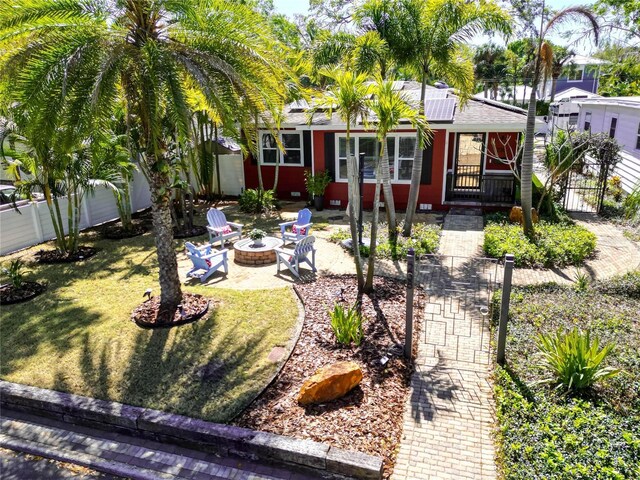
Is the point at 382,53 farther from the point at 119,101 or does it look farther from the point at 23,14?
the point at 23,14

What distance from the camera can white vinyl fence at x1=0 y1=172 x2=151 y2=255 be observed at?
38.2 feet

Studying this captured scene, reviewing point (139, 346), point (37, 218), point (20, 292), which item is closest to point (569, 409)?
point (139, 346)

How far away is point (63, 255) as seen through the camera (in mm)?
11219

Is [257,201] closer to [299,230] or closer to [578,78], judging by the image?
[299,230]

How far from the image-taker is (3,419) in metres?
5.71

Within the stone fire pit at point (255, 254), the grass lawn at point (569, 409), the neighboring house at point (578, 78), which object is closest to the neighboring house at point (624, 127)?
the grass lawn at point (569, 409)

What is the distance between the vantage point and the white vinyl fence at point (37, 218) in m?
11.6

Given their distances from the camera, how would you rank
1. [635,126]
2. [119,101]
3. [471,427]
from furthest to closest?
[635,126], [119,101], [471,427]

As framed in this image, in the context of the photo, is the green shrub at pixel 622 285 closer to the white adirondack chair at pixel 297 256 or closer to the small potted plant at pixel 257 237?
the white adirondack chair at pixel 297 256

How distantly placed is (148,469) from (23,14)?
6027 millimetres

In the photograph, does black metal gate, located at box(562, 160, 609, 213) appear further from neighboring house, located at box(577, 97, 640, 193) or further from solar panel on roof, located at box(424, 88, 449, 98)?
solar panel on roof, located at box(424, 88, 449, 98)

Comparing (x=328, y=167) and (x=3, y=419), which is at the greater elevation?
(x=328, y=167)

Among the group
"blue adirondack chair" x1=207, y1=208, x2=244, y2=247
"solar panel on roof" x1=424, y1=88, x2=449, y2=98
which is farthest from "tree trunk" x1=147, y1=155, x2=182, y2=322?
"solar panel on roof" x1=424, y1=88, x2=449, y2=98

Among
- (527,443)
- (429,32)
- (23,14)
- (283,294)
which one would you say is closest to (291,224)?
(283,294)
